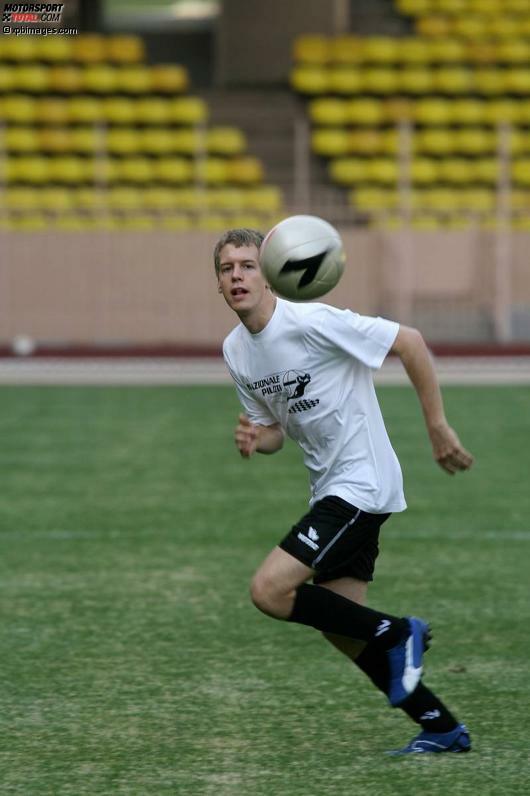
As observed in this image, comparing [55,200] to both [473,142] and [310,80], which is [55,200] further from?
[473,142]

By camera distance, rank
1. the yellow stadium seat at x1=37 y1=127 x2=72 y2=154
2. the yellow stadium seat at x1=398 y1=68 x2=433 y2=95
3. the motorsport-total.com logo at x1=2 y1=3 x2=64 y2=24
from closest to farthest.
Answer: the motorsport-total.com logo at x1=2 y1=3 x2=64 y2=24 < the yellow stadium seat at x1=37 y1=127 x2=72 y2=154 < the yellow stadium seat at x1=398 y1=68 x2=433 y2=95

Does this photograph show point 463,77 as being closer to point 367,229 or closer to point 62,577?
point 367,229

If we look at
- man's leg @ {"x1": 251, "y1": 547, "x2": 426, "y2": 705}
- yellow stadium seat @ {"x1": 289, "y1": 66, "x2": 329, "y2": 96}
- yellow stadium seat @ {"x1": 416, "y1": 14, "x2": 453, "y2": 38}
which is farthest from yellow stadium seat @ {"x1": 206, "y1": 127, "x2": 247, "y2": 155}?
man's leg @ {"x1": 251, "y1": 547, "x2": 426, "y2": 705}

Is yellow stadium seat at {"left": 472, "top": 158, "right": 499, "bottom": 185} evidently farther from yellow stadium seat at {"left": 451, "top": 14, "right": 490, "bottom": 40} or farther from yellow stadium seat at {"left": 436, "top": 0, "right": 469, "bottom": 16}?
yellow stadium seat at {"left": 436, "top": 0, "right": 469, "bottom": 16}

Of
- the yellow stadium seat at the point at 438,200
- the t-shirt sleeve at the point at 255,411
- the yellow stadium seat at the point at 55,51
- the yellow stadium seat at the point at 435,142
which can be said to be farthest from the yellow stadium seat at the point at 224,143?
the t-shirt sleeve at the point at 255,411

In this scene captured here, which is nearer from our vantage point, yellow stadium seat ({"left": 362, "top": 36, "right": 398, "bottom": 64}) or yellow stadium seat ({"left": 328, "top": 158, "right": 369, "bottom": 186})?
yellow stadium seat ({"left": 328, "top": 158, "right": 369, "bottom": 186})

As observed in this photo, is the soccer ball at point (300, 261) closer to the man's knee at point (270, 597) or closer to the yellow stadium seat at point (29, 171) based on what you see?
the man's knee at point (270, 597)

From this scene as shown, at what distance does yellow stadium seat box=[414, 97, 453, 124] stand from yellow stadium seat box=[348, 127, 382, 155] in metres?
0.71

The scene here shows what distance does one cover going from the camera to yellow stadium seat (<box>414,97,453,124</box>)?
23641 millimetres

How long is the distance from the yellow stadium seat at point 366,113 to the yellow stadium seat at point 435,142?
0.67m

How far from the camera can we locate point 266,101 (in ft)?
80.7

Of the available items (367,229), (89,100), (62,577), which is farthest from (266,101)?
(62,577)

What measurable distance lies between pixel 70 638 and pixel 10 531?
261 cm

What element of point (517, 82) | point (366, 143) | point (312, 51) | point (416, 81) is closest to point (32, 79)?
point (312, 51)
